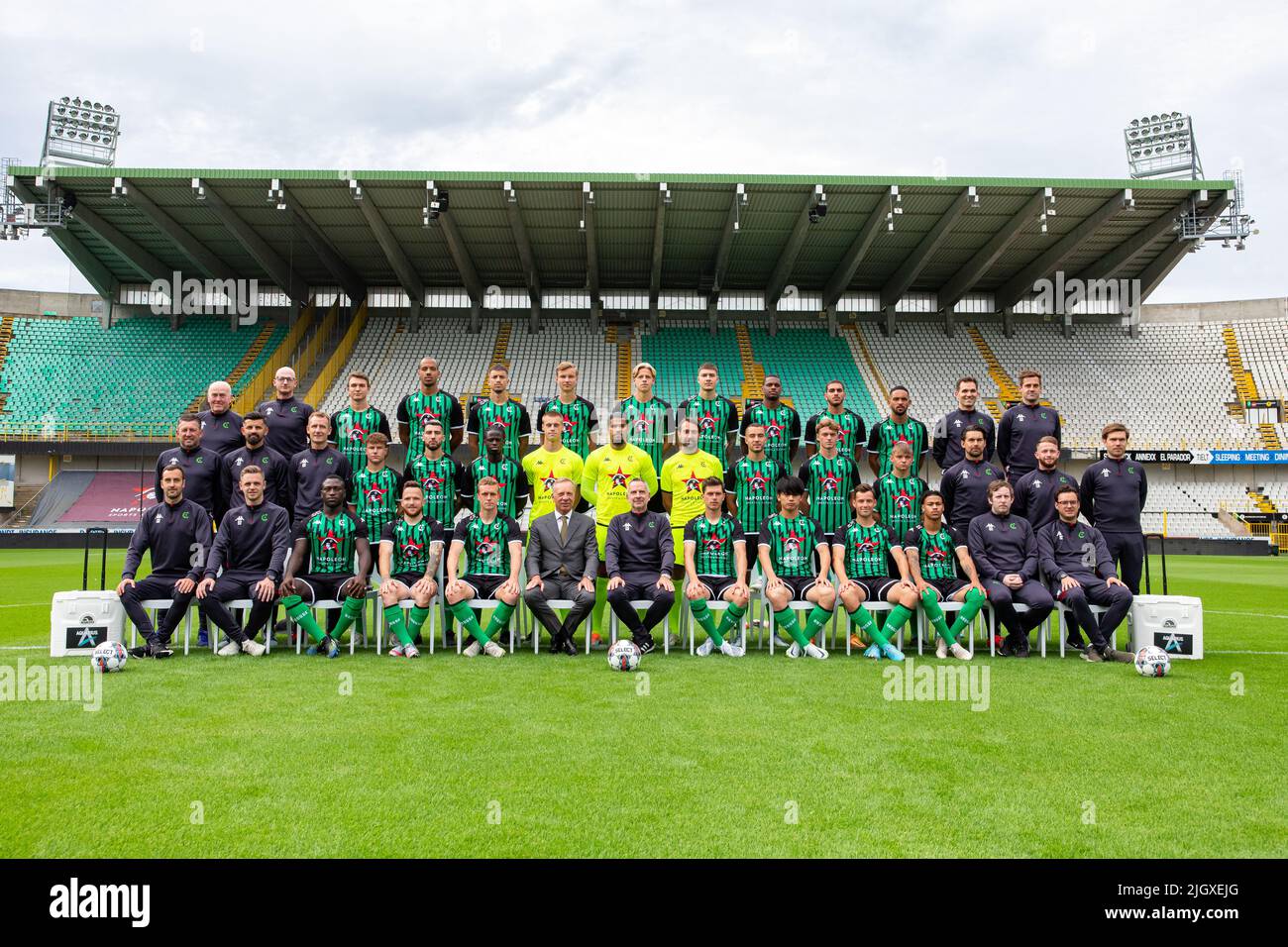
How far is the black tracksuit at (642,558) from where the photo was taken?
22.1ft

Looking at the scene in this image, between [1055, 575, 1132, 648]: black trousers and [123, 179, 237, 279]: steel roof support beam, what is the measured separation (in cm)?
2341

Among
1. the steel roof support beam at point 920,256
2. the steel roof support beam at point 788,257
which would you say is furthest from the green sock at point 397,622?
the steel roof support beam at point 920,256

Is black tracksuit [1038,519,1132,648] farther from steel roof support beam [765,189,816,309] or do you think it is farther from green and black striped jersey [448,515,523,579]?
steel roof support beam [765,189,816,309]

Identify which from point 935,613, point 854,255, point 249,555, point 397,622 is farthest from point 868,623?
point 854,255

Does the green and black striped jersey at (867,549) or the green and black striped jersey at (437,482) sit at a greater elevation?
the green and black striped jersey at (437,482)

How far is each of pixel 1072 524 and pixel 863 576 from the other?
5.79 ft

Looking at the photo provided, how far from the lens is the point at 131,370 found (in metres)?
27.6

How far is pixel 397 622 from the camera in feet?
21.9

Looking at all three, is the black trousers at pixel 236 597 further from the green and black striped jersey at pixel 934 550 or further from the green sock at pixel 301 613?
the green and black striped jersey at pixel 934 550

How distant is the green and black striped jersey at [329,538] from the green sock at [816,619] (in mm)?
3643

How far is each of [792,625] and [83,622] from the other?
5.44 meters

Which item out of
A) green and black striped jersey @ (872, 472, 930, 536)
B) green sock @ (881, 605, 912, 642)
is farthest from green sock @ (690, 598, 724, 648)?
green and black striped jersey @ (872, 472, 930, 536)

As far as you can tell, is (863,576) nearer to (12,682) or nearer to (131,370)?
(12,682)
